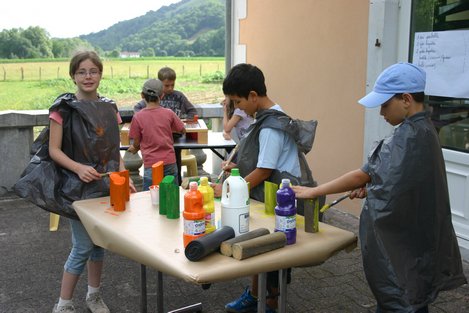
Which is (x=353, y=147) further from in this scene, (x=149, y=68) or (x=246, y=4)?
(x=149, y=68)

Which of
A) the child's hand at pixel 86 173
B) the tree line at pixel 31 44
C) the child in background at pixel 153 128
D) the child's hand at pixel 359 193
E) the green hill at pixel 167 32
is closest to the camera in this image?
the child's hand at pixel 359 193

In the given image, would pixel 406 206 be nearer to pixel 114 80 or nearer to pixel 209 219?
pixel 209 219

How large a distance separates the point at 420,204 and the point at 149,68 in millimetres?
9348

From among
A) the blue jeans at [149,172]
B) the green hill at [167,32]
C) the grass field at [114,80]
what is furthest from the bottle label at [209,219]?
the green hill at [167,32]

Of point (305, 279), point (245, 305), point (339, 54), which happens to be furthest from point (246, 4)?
point (245, 305)

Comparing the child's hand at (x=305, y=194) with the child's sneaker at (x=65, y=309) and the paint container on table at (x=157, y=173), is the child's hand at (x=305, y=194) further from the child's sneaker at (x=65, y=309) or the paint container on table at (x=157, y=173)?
the child's sneaker at (x=65, y=309)

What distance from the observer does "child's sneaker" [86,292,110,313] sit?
3.42 m

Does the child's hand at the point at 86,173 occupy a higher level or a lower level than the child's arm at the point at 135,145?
higher

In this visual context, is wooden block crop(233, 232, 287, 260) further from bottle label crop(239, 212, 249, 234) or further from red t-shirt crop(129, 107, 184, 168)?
red t-shirt crop(129, 107, 184, 168)

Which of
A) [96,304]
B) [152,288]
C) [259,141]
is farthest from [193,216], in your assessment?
[152,288]

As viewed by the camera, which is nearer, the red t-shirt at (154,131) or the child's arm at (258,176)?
the child's arm at (258,176)

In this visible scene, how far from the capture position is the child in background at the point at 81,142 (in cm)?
304

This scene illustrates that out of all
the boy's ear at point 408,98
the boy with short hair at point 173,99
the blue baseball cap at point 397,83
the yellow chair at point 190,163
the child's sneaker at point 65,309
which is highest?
the blue baseball cap at point 397,83

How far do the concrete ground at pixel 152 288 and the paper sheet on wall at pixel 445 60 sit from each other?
139 centimetres
